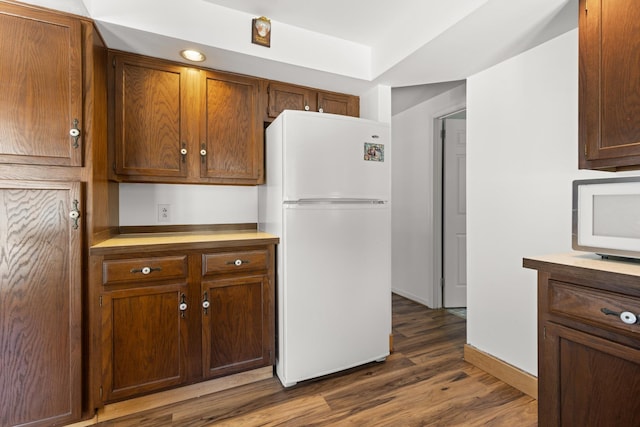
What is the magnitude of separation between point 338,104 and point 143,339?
217cm

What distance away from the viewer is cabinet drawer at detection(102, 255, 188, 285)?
5.38 ft

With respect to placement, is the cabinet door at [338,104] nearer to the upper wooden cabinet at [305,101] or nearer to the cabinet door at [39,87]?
the upper wooden cabinet at [305,101]

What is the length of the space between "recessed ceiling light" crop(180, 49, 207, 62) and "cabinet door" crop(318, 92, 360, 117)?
3.04ft

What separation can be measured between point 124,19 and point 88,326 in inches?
64.6

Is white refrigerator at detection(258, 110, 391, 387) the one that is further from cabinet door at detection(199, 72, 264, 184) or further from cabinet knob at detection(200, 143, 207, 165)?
cabinet knob at detection(200, 143, 207, 165)

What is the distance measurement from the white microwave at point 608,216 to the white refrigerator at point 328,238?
3.67 feet

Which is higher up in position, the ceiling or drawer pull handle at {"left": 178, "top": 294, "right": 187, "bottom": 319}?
the ceiling

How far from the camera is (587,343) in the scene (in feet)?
3.70

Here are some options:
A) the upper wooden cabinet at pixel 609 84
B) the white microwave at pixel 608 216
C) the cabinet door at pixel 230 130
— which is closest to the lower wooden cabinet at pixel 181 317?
the cabinet door at pixel 230 130

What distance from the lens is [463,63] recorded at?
6.67 ft

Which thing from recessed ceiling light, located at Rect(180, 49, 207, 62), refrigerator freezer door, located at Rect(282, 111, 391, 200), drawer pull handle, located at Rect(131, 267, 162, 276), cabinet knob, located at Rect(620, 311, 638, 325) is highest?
recessed ceiling light, located at Rect(180, 49, 207, 62)

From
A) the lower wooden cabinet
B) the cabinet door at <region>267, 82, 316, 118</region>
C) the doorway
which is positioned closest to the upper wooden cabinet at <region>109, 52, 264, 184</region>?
the cabinet door at <region>267, 82, 316, 118</region>

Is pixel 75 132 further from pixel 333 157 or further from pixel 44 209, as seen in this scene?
pixel 333 157

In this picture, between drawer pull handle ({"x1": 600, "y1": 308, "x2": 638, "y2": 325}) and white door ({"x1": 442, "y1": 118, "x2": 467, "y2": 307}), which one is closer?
drawer pull handle ({"x1": 600, "y1": 308, "x2": 638, "y2": 325})
